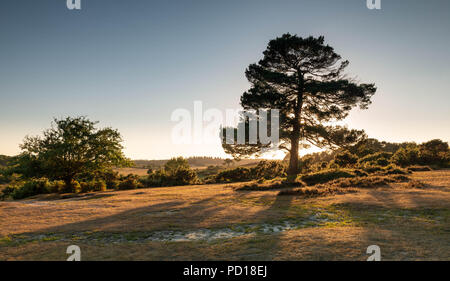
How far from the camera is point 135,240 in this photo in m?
5.43

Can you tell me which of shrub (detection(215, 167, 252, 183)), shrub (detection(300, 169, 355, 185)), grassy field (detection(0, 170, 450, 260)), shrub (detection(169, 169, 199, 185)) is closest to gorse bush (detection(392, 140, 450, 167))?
shrub (detection(300, 169, 355, 185))

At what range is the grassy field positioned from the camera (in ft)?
13.5

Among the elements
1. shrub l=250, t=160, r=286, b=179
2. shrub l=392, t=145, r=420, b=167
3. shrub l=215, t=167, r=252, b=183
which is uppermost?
shrub l=392, t=145, r=420, b=167

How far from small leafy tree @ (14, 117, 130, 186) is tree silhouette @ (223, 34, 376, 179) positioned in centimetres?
1114

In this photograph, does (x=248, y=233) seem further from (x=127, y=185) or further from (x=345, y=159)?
(x=345, y=159)

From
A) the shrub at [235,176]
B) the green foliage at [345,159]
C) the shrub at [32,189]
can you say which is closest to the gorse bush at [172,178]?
the shrub at [235,176]

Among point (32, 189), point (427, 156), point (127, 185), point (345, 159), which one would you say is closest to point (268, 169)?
point (345, 159)

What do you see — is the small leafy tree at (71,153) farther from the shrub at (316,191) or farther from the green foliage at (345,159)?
Result: the green foliage at (345,159)

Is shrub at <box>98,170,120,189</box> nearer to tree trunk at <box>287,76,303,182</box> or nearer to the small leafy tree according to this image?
the small leafy tree

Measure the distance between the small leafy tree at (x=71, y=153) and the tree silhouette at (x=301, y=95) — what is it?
1114 cm

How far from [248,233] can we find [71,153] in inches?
788

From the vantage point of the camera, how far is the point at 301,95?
22438 mm

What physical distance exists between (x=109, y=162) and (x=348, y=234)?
68.4 ft
